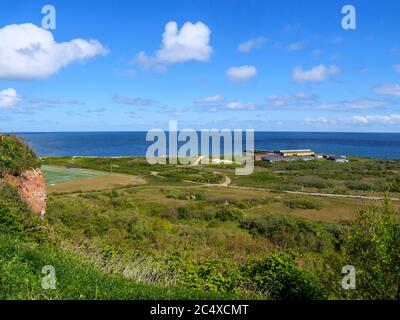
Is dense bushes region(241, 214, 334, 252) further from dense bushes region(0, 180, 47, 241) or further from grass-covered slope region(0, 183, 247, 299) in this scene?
grass-covered slope region(0, 183, 247, 299)

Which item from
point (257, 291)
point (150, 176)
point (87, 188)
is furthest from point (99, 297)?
point (150, 176)

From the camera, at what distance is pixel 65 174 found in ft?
263

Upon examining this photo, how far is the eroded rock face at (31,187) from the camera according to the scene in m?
21.6

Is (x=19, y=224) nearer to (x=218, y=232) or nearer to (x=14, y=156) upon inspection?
(x=14, y=156)

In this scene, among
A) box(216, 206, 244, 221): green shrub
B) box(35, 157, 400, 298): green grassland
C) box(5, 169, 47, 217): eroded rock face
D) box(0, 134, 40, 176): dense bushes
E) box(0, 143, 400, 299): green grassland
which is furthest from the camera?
box(216, 206, 244, 221): green shrub

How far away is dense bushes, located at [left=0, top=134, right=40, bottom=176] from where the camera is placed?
21.4 m

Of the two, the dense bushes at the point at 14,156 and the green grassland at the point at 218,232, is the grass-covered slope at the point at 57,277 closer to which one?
the green grassland at the point at 218,232

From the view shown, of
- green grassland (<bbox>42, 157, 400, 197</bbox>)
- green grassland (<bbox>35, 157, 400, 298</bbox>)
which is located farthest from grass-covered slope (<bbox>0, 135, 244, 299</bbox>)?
green grassland (<bbox>42, 157, 400, 197</bbox>)

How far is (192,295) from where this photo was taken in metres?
10.7

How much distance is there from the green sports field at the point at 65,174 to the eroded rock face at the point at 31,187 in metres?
45.3

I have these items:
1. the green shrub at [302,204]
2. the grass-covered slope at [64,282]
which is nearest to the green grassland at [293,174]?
the green shrub at [302,204]

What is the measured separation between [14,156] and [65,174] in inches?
2385

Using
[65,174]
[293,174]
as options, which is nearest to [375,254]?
[65,174]

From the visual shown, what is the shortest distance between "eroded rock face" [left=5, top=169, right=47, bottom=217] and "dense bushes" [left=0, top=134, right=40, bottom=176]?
0.35m
